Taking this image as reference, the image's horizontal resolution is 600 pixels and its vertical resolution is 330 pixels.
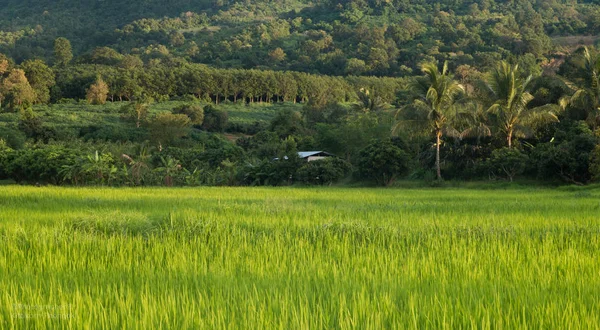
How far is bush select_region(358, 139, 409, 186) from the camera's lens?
2722 centimetres

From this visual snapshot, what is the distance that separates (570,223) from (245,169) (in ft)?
87.2

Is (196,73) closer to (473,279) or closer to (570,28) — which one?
(570,28)

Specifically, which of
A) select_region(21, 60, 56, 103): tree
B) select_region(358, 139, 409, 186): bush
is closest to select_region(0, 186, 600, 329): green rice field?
select_region(358, 139, 409, 186): bush

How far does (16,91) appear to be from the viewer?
56.7 metres

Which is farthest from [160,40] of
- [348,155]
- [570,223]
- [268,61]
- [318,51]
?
[570,223]

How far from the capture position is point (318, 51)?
114 metres

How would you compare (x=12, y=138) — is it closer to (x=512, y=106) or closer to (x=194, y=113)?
(x=194, y=113)

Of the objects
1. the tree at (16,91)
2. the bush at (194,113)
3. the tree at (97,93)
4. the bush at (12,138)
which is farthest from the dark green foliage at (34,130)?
the tree at (97,93)

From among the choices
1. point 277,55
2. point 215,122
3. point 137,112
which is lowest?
point 215,122

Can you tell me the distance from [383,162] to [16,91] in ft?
152

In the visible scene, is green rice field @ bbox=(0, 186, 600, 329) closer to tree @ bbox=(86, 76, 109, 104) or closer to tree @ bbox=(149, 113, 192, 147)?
tree @ bbox=(149, 113, 192, 147)

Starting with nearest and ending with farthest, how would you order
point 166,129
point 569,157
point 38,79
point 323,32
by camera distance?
point 569,157, point 166,129, point 38,79, point 323,32

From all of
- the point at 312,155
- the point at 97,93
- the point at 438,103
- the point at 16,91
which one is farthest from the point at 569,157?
the point at 97,93

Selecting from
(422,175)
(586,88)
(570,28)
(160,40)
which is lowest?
(422,175)
